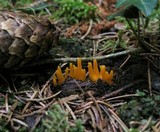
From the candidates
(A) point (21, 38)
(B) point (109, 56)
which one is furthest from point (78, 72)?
(A) point (21, 38)

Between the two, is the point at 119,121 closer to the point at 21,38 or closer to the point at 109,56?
the point at 109,56

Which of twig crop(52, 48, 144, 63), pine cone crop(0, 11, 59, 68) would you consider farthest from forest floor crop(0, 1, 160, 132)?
pine cone crop(0, 11, 59, 68)

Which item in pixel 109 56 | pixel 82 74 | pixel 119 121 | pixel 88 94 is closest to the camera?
pixel 119 121

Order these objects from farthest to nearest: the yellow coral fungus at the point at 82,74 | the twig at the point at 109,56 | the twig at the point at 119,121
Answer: the twig at the point at 109,56 < the yellow coral fungus at the point at 82,74 < the twig at the point at 119,121

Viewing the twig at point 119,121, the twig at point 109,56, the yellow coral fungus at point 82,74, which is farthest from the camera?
the twig at point 109,56

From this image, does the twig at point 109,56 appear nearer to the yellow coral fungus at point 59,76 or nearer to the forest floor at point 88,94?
the forest floor at point 88,94

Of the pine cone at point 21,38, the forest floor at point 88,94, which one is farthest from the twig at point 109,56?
the pine cone at point 21,38

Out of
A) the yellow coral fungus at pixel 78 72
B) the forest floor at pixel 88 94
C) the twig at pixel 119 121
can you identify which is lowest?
the twig at pixel 119 121

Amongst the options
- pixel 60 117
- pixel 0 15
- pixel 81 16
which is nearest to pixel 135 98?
pixel 60 117
